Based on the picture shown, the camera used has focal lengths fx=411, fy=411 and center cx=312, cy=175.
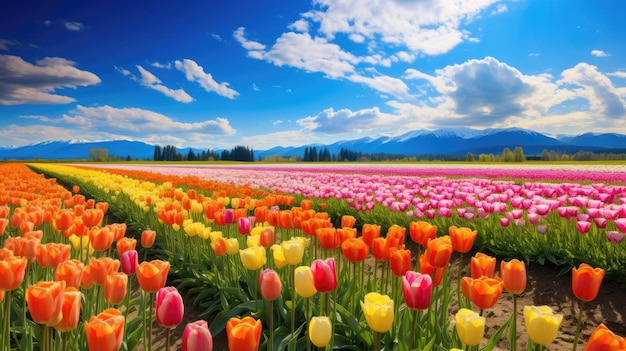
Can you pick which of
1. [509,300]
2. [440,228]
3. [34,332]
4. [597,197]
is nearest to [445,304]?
[509,300]

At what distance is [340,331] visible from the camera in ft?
9.75

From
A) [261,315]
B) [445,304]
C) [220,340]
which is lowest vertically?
[220,340]

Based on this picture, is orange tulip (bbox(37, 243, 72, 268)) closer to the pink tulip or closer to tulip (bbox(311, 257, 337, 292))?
tulip (bbox(311, 257, 337, 292))

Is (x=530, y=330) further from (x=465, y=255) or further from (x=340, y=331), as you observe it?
(x=465, y=255)

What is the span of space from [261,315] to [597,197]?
524 centimetres

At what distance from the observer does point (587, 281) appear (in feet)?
6.26

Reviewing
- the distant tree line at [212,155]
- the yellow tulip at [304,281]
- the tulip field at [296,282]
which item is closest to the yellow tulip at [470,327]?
the tulip field at [296,282]

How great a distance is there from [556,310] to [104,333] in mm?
4369

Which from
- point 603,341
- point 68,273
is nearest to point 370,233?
point 603,341

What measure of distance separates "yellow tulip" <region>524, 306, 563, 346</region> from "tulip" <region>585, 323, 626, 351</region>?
118 millimetres

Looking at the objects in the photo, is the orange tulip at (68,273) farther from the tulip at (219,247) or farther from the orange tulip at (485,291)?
the orange tulip at (485,291)

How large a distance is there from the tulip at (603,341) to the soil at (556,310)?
2.46 meters

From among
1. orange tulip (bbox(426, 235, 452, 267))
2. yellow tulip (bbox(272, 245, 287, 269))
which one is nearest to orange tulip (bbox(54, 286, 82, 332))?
yellow tulip (bbox(272, 245, 287, 269))

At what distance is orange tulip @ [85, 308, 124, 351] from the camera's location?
4.46 feet
